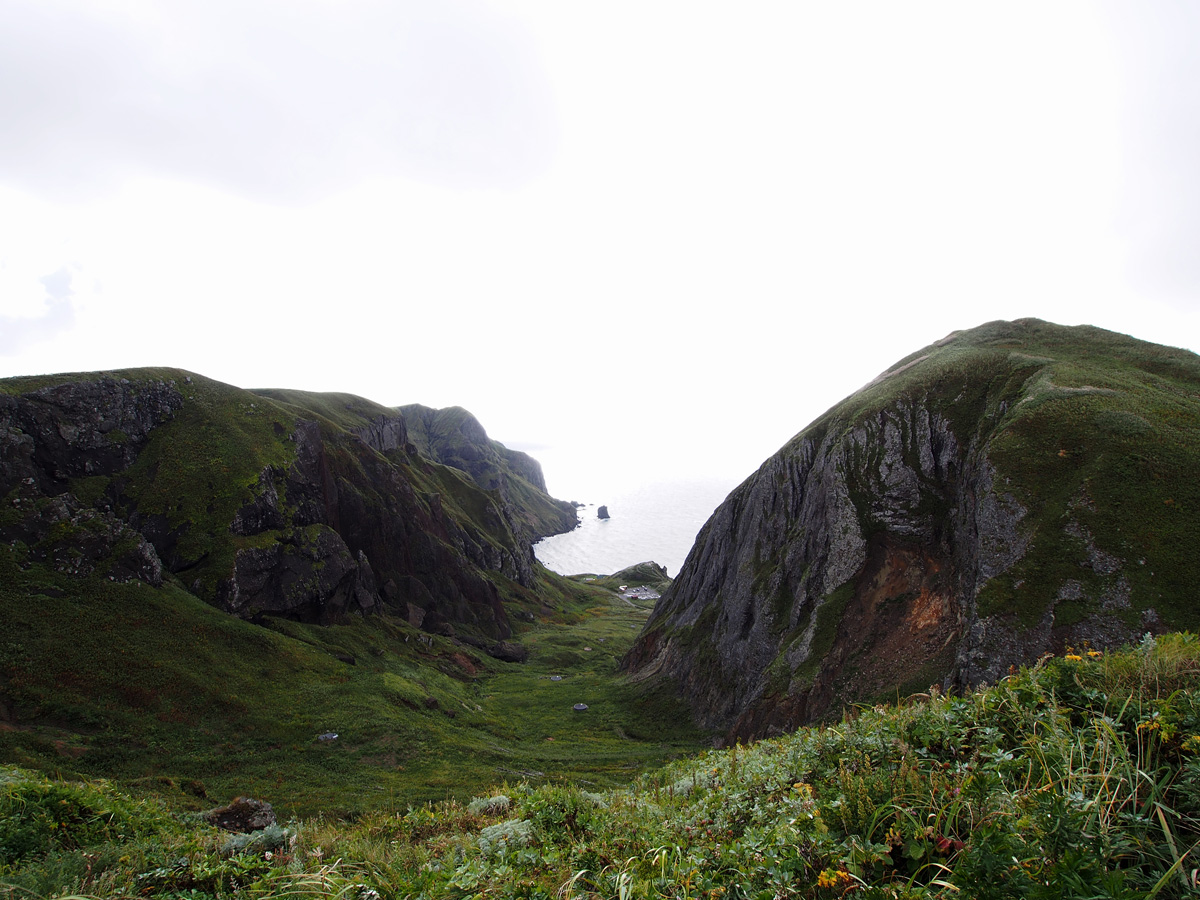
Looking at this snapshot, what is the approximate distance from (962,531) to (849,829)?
3562 cm

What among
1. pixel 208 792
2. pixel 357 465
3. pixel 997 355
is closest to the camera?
pixel 208 792

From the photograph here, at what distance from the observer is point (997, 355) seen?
140 feet

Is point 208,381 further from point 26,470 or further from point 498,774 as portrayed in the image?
point 498,774

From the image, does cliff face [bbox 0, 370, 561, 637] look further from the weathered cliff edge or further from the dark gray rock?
the weathered cliff edge

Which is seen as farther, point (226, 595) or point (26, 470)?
point (226, 595)

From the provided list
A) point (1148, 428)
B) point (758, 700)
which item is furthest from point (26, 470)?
point (1148, 428)

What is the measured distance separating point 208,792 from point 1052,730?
39.2 metres

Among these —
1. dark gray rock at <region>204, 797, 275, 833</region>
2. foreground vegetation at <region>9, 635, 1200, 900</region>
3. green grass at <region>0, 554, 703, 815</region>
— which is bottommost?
green grass at <region>0, 554, 703, 815</region>

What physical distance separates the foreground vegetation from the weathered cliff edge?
21.4m

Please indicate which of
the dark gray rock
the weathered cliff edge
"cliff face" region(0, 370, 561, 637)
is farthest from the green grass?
the dark gray rock

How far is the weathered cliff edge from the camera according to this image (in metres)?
24.7

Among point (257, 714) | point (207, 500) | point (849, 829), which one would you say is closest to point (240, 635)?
point (257, 714)

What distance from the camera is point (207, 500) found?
172 feet

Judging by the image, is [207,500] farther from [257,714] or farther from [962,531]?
[962,531]
